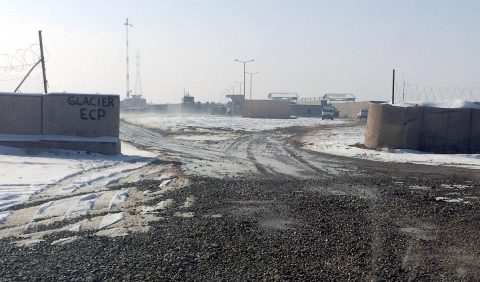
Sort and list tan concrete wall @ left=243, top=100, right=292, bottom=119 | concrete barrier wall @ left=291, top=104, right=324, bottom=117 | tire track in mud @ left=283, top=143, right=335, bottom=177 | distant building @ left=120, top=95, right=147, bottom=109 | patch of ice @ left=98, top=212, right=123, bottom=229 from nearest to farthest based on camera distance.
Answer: patch of ice @ left=98, top=212, right=123, bottom=229 → tire track in mud @ left=283, top=143, right=335, bottom=177 → tan concrete wall @ left=243, top=100, right=292, bottom=119 → concrete barrier wall @ left=291, top=104, right=324, bottom=117 → distant building @ left=120, top=95, right=147, bottom=109

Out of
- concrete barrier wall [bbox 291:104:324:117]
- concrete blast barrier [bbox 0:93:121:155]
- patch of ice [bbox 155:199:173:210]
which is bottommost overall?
concrete barrier wall [bbox 291:104:324:117]

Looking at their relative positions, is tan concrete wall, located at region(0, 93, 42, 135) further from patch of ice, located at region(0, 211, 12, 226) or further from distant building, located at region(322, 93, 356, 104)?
distant building, located at region(322, 93, 356, 104)

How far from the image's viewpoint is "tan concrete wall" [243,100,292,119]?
9212cm

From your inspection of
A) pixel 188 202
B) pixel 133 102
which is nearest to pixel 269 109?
pixel 133 102

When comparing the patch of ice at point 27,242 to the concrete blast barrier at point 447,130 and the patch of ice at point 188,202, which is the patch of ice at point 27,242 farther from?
the concrete blast barrier at point 447,130

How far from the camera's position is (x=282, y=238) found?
9000mm

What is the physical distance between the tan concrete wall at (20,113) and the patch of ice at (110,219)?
1388 centimetres

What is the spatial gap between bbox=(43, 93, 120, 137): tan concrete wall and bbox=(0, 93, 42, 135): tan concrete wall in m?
0.30

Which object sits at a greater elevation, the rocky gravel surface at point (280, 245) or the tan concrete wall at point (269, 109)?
the rocky gravel surface at point (280, 245)

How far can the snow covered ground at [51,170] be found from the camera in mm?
13578

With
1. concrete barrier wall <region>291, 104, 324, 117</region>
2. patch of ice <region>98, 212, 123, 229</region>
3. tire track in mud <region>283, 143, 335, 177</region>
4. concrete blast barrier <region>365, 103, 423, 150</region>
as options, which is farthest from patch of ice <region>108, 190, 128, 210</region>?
concrete barrier wall <region>291, 104, 324, 117</region>

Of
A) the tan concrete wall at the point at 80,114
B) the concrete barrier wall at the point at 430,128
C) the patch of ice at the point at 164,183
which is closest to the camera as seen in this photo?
the patch of ice at the point at 164,183

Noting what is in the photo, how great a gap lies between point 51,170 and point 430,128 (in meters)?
16.8

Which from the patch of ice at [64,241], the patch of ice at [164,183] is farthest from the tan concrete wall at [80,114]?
the patch of ice at [64,241]
